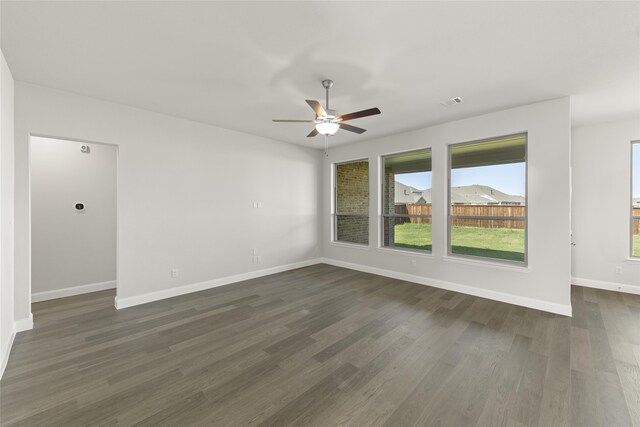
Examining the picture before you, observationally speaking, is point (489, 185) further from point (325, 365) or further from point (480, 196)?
point (325, 365)

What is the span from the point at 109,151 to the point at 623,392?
22.7 ft

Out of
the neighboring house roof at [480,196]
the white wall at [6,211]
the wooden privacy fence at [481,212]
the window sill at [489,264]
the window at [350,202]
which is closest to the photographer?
the white wall at [6,211]

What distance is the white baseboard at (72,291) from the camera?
383cm

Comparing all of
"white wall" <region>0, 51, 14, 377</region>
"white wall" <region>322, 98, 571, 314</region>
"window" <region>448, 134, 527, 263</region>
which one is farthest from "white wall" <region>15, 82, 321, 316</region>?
"window" <region>448, 134, 527, 263</region>

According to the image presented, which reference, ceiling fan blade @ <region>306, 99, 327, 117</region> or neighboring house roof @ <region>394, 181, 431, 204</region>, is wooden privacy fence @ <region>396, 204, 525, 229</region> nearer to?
neighboring house roof @ <region>394, 181, 431, 204</region>

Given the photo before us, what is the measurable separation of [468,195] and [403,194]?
1.35 metres

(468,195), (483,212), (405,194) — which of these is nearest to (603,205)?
(483,212)

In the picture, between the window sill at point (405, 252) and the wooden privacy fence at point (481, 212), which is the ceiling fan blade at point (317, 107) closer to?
the wooden privacy fence at point (481, 212)

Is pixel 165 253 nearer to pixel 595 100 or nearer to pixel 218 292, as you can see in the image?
pixel 218 292

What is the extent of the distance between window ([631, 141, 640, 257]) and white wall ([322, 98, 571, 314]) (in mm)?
1953

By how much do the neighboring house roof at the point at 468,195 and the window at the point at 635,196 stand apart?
1.46 metres

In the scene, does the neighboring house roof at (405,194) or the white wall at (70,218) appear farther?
the neighboring house roof at (405,194)

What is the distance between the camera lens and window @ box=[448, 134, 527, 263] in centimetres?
410

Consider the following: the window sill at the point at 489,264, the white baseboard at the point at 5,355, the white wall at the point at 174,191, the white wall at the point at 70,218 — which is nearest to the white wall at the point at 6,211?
the white baseboard at the point at 5,355
